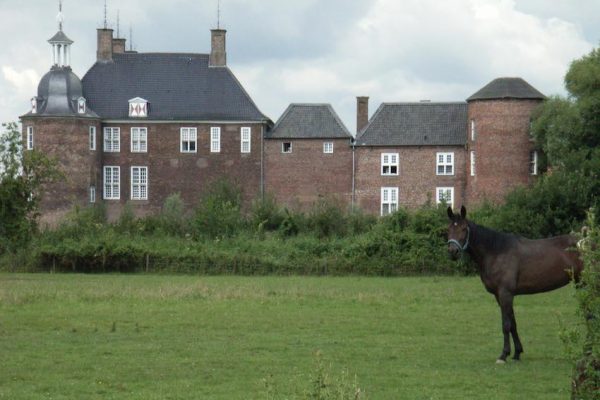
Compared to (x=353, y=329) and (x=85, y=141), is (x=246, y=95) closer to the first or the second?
(x=85, y=141)

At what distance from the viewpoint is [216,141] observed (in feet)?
280

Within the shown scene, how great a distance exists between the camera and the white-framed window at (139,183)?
85.3m

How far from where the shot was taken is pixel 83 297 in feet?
104

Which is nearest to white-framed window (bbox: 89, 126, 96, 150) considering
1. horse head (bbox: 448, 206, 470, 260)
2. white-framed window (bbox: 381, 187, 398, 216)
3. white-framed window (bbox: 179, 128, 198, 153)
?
white-framed window (bbox: 179, 128, 198, 153)

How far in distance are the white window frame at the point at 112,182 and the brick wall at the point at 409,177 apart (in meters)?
16.9

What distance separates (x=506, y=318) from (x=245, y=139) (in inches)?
2613

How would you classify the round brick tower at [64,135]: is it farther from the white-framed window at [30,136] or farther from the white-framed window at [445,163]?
the white-framed window at [445,163]

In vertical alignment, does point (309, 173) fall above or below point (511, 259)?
above

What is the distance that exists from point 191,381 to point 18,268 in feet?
118

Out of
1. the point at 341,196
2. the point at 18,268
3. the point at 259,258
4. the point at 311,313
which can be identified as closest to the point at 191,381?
the point at 311,313

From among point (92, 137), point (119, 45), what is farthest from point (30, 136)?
point (119, 45)

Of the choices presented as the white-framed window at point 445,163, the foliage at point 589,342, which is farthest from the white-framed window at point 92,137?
the foliage at point 589,342

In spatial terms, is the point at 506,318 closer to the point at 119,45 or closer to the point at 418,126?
the point at 418,126

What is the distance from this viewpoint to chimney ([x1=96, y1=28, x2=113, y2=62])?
8706 centimetres
